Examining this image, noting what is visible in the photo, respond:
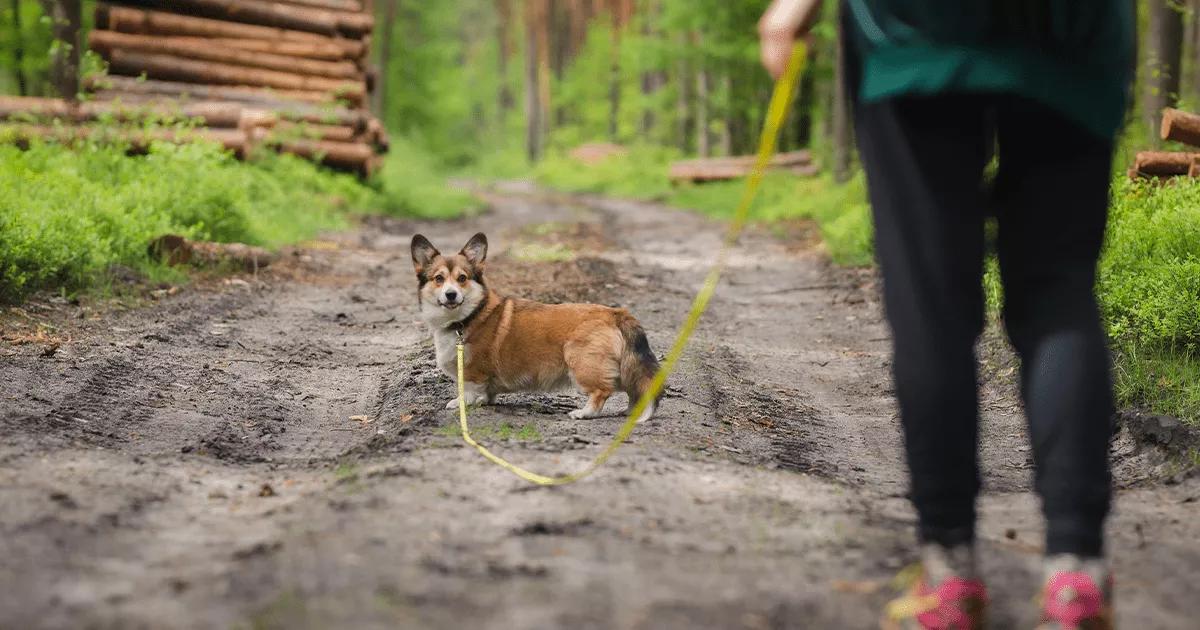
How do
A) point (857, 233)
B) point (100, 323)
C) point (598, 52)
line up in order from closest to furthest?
point (100, 323)
point (857, 233)
point (598, 52)

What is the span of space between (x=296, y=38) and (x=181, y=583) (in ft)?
64.3

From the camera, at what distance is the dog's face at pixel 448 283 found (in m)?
5.96

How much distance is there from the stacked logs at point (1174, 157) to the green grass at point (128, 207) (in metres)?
7.68

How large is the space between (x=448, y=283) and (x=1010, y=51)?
3870 mm

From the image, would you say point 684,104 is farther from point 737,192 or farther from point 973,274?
point 973,274

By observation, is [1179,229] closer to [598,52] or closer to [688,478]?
[688,478]

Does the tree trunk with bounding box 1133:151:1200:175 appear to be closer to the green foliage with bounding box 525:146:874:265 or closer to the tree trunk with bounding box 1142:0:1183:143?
the tree trunk with bounding box 1142:0:1183:143

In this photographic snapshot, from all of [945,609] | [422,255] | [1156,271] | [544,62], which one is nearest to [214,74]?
[422,255]

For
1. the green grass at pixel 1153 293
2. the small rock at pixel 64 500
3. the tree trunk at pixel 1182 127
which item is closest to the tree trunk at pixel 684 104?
the tree trunk at pixel 1182 127

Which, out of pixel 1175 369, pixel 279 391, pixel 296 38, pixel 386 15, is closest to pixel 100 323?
pixel 279 391

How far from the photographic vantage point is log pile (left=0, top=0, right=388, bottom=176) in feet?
55.5

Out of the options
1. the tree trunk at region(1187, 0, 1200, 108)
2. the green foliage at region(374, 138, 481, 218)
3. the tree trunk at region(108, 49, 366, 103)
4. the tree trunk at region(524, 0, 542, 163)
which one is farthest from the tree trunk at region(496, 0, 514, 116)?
the tree trunk at region(1187, 0, 1200, 108)

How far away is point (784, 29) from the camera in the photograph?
2766mm

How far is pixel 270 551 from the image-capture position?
3064 mm
